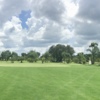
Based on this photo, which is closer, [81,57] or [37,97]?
[37,97]

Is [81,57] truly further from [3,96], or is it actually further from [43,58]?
[3,96]

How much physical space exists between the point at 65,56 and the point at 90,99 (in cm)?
17673

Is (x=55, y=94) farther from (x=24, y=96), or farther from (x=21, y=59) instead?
(x=21, y=59)

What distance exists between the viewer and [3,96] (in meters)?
18.4

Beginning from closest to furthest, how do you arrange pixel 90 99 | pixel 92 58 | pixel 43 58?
pixel 90 99, pixel 92 58, pixel 43 58

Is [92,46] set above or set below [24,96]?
above

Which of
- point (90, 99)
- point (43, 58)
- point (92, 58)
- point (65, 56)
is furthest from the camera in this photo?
point (65, 56)

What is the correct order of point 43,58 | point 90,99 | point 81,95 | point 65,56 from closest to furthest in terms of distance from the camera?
point 90,99 → point 81,95 → point 43,58 → point 65,56

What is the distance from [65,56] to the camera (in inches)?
7648

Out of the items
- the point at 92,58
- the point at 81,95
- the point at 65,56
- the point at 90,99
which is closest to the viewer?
the point at 90,99

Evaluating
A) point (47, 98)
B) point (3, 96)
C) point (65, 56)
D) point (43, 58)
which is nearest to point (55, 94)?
point (47, 98)

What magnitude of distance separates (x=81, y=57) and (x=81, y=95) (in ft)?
509

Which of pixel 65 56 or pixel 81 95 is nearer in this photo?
pixel 81 95

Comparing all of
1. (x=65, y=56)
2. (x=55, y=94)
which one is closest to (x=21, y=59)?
(x=65, y=56)
